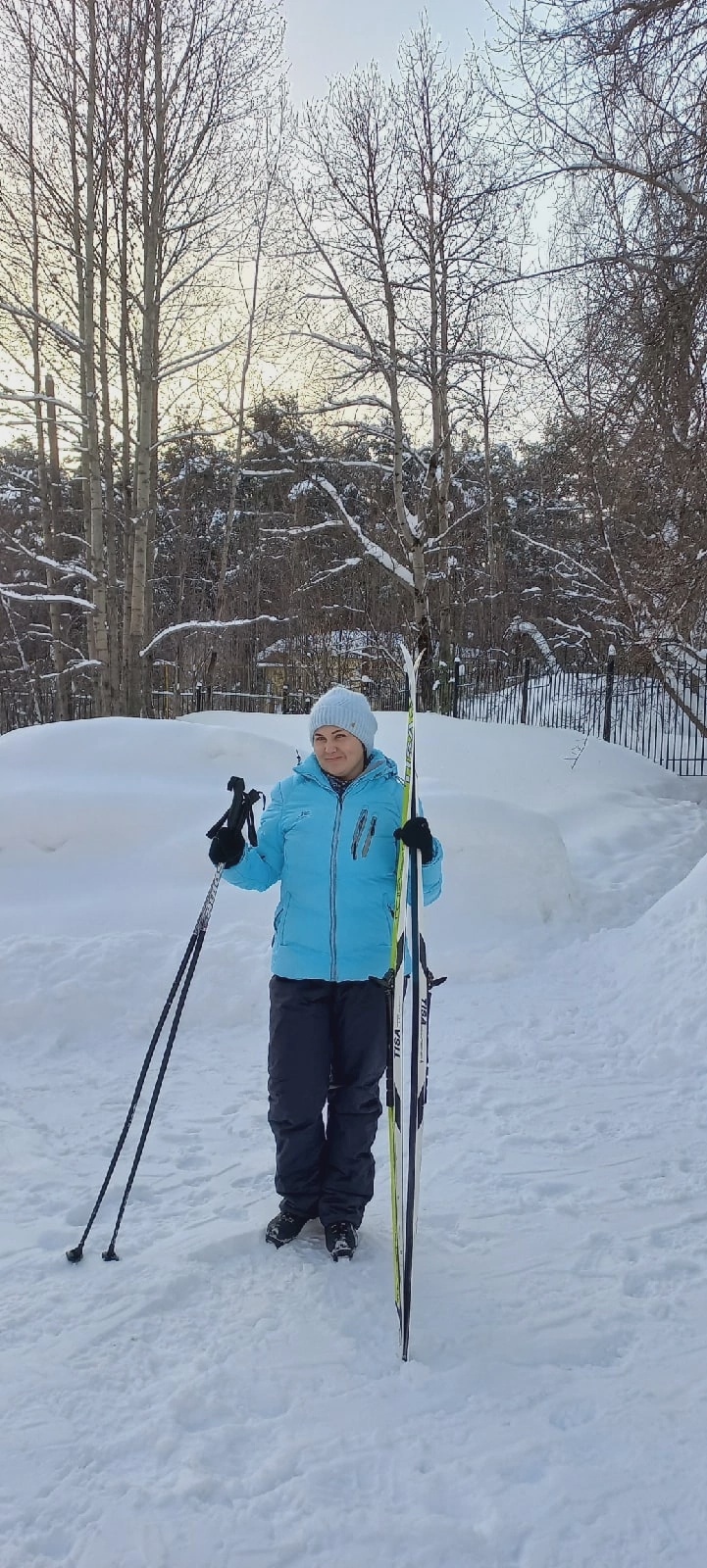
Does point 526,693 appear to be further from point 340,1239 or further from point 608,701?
point 340,1239

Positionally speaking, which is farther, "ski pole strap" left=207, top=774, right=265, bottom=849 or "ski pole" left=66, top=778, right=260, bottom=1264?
"ski pole strap" left=207, top=774, right=265, bottom=849

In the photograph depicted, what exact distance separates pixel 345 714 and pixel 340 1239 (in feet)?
5.51

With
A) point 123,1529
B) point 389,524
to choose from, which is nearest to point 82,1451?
point 123,1529

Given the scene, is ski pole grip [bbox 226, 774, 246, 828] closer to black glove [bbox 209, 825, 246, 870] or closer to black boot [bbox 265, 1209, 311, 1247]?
black glove [bbox 209, 825, 246, 870]

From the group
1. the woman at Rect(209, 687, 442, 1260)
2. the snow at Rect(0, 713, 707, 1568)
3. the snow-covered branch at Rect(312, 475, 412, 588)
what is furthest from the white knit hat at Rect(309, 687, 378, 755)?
the snow-covered branch at Rect(312, 475, 412, 588)

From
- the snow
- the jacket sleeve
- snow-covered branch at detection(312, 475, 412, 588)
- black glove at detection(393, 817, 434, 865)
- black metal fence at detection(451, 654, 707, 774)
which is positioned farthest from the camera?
black metal fence at detection(451, 654, 707, 774)

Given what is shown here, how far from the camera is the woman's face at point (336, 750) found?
10.4 ft

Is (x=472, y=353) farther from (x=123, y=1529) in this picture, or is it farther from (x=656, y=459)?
(x=123, y=1529)

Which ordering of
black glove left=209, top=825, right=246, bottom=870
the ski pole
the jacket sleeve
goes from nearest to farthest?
the ski pole
black glove left=209, top=825, right=246, bottom=870
the jacket sleeve

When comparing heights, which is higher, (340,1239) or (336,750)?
(336,750)

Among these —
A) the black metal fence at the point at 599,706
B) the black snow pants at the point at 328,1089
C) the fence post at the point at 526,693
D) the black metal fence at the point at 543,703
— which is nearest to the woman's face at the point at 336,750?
the black snow pants at the point at 328,1089

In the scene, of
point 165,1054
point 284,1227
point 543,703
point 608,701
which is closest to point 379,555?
point 608,701

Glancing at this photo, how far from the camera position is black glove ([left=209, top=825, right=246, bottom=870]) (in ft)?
10.1

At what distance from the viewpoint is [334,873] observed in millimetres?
3098
